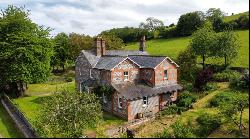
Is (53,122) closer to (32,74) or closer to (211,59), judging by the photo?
(32,74)

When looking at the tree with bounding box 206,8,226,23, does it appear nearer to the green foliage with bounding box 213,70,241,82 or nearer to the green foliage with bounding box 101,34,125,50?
the green foliage with bounding box 101,34,125,50

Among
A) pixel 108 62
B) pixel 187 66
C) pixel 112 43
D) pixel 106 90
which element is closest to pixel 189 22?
pixel 112 43

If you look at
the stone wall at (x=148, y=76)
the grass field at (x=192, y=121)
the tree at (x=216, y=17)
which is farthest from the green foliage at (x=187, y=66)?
the tree at (x=216, y=17)

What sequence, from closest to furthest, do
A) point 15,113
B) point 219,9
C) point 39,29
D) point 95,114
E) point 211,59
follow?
point 95,114 < point 15,113 < point 39,29 < point 211,59 < point 219,9

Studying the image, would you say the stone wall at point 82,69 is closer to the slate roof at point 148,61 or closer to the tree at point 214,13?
the slate roof at point 148,61

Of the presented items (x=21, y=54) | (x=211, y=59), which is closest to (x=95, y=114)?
(x=21, y=54)
